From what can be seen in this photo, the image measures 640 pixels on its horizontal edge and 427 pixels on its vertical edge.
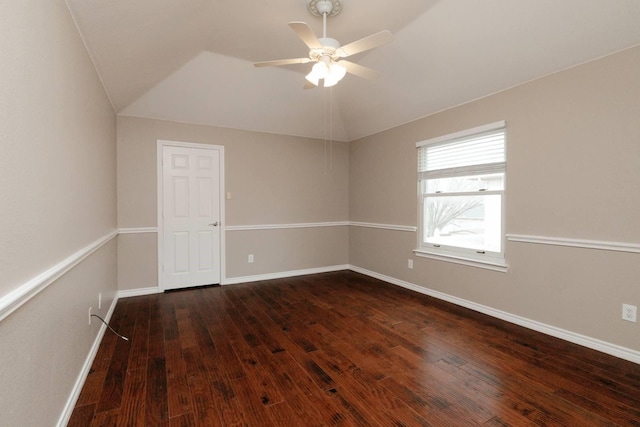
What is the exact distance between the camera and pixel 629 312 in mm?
2344

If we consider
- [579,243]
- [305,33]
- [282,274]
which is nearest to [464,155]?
[579,243]

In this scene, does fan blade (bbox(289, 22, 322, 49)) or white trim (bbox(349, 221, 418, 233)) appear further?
white trim (bbox(349, 221, 418, 233))

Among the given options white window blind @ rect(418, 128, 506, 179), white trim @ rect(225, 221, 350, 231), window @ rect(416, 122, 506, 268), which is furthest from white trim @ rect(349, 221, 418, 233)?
white window blind @ rect(418, 128, 506, 179)

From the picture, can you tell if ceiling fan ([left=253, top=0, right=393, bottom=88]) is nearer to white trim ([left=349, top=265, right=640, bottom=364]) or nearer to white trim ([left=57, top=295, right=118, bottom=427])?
white trim ([left=57, top=295, right=118, bottom=427])

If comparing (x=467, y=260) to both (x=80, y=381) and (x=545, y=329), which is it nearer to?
(x=545, y=329)

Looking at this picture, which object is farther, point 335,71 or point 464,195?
point 464,195

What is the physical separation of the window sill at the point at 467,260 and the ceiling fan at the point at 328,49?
234cm

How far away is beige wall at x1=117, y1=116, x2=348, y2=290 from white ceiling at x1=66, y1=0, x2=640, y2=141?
0.35 meters

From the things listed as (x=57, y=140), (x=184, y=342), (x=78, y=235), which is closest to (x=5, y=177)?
(x=57, y=140)

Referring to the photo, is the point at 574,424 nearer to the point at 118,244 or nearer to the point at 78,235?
the point at 78,235

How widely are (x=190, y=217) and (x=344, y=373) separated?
10.5ft

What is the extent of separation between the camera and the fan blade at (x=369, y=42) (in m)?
1.96

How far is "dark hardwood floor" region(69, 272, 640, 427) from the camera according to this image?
174 cm

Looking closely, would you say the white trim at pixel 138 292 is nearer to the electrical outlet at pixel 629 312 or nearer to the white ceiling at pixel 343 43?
the white ceiling at pixel 343 43
